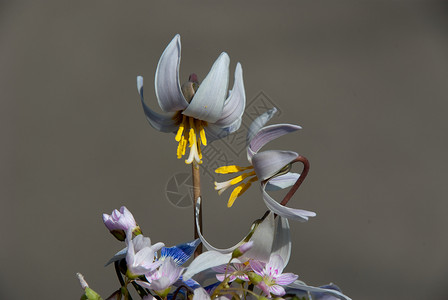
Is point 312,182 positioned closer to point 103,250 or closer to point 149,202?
point 149,202

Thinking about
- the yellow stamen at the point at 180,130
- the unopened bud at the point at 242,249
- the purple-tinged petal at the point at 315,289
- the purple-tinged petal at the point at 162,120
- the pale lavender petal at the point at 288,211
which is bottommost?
the purple-tinged petal at the point at 315,289

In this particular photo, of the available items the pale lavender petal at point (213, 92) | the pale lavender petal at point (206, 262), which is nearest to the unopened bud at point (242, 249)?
the pale lavender petal at point (206, 262)

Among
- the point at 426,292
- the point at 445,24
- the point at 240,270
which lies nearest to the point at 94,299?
the point at 240,270

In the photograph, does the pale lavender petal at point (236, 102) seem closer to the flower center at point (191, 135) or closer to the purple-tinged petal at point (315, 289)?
the flower center at point (191, 135)

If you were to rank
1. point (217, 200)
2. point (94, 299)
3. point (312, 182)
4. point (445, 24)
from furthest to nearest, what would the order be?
point (445, 24)
point (312, 182)
point (217, 200)
point (94, 299)

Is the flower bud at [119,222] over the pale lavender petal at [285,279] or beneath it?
over

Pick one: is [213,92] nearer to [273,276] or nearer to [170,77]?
[170,77]

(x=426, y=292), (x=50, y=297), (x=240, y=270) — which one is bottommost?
(x=426, y=292)
